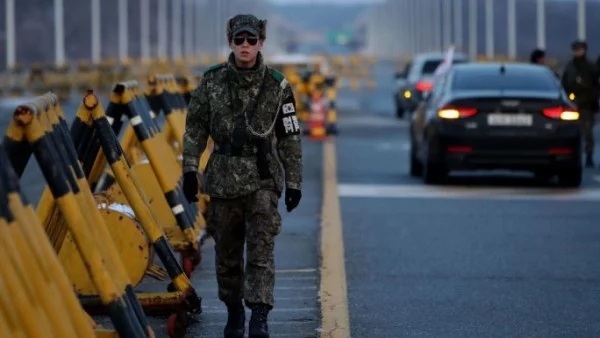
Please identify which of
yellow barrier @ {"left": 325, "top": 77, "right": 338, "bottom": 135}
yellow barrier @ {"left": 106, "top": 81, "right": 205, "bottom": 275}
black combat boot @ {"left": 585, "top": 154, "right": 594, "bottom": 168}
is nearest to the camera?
yellow barrier @ {"left": 106, "top": 81, "right": 205, "bottom": 275}

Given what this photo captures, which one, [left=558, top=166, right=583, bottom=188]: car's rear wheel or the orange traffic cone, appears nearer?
[left=558, top=166, right=583, bottom=188]: car's rear wheel

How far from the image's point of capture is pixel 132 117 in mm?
10227

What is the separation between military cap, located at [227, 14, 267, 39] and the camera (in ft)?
26.2

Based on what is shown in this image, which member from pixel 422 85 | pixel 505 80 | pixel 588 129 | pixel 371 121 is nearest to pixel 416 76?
pixel 371 121

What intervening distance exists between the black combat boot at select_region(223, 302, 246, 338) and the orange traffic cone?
73.6 ft

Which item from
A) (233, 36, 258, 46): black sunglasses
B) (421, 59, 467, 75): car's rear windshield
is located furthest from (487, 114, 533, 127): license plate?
(421, 59, 467, 75): car's rear windshield

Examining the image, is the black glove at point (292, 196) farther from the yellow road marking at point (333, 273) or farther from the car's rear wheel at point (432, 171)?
the car's rear wheel at point (432, 171)

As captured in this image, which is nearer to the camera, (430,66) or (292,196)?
(292,196)

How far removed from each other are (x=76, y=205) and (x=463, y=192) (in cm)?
1158

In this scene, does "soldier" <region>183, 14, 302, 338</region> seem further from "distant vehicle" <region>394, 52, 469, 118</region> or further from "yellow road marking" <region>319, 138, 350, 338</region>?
"distant vehicle" <region>394, 52, 469, 118</region>

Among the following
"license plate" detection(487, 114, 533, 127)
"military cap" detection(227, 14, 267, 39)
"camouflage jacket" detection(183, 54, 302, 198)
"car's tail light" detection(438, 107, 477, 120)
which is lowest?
"license plate" detection(487, 114, 533, 127)

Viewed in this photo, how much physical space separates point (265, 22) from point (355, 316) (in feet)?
6.45

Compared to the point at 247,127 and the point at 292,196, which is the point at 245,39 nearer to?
the point at 247,127

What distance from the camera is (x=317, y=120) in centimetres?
3105
